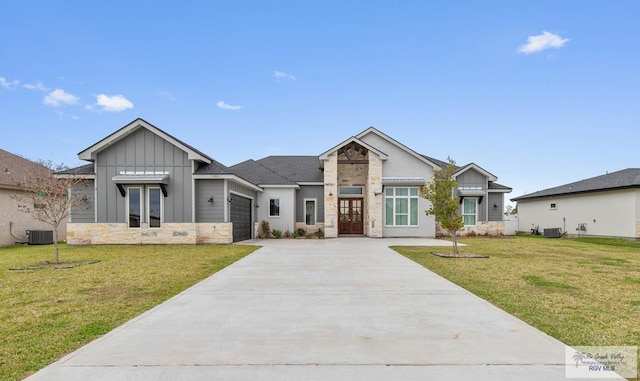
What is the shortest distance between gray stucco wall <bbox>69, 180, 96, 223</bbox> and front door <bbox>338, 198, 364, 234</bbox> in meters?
13.8

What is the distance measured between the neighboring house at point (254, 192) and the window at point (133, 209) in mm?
43

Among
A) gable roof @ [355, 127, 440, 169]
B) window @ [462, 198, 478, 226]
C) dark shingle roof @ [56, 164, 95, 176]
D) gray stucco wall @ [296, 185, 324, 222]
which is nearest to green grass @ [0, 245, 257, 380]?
dark shingle roof @ [56, 164, 95, 176]

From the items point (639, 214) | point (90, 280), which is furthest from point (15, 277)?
point (639, 214)

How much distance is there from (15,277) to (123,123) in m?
10.0

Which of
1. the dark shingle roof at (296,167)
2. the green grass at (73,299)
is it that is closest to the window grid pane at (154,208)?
the green grass at (73,299)

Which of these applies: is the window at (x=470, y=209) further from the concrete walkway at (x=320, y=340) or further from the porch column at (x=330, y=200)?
the concrete walkway at (x=320, y=340)

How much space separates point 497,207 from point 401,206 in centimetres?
803

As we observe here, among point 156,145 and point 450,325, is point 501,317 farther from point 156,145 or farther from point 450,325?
point 156,145

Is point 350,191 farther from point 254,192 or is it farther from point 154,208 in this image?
point 154,208

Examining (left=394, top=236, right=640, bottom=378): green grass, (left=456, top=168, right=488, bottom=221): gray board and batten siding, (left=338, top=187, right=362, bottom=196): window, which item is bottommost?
(left=394, top=236, right=640, bottom=378): green grass

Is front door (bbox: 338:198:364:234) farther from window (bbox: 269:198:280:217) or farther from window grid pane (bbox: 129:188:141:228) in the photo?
window grid pane (bbox: 129:188:141:228)

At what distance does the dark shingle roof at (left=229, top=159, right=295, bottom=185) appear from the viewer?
2277 cm

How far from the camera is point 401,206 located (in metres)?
22.2

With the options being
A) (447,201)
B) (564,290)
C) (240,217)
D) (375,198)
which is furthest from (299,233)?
(564,290)
